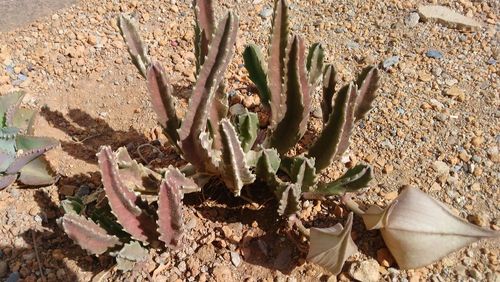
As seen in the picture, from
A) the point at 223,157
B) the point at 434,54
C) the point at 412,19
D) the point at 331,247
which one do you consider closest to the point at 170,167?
the point at 223,157

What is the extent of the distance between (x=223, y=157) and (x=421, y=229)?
0.61m

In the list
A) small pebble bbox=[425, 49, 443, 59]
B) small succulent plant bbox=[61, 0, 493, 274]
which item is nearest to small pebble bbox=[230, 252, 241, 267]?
small succulent plant bbox=[61, 0, 493, 274]

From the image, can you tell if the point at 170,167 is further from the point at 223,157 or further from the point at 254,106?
the point at 254,106

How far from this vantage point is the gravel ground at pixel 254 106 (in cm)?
181

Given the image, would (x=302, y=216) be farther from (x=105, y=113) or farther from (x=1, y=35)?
(x=1, y=35)

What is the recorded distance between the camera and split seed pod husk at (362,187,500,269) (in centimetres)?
160

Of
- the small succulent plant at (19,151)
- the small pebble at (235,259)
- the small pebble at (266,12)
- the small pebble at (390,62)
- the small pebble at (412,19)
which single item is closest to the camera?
the small pebble at (235,259)

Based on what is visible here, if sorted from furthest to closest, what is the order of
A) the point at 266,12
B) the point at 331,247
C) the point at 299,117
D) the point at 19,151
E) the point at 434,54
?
the point at 266,12 < the point at 434,54 < the point at 19,151 < the point at 299,117 < the point at 331,247

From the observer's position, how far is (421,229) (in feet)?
5.33

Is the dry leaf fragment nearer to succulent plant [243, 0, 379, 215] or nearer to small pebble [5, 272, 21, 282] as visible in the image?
succulent plant [243, 0, 379, 215]

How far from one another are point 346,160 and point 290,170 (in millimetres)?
296

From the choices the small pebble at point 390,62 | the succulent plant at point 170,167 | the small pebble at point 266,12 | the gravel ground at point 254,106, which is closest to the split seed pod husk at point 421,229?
the gravel ground at point 254,106

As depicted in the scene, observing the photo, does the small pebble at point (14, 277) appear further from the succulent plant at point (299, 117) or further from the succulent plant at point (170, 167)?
the succulent plant at point (299, 117)

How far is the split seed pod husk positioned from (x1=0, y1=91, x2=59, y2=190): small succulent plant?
117 cm
